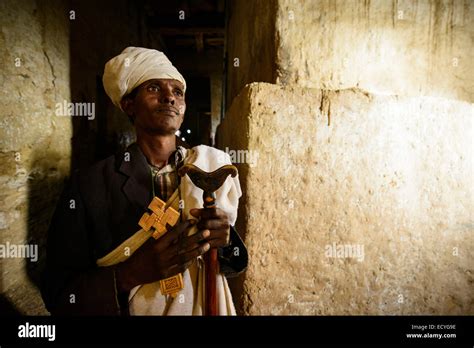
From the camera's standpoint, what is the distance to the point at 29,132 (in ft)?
5.87

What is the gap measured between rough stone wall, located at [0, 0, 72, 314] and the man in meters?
0.59

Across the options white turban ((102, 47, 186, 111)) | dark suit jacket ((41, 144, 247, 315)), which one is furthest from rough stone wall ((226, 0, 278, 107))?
dark suit jacket ((41, 144, 247, 315))

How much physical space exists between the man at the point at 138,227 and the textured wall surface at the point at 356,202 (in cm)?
20

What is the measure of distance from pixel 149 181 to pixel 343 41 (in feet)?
4.55

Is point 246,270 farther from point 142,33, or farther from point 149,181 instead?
point 142,33

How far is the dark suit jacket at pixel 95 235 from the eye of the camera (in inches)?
50.5

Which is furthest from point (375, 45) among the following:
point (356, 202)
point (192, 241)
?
point (192, 241)

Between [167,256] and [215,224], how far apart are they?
0.28m

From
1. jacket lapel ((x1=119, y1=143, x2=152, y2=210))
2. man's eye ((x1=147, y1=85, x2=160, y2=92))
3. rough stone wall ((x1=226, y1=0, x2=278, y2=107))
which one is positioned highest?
rough stone wall ((x1=226, y1=0, x2=278, y2=107))

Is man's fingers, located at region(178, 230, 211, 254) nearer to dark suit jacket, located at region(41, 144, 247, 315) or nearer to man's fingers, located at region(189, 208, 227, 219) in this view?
man's fingers, located at region(189, 208, 227, 219)

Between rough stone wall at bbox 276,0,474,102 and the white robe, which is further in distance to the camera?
rough stone wall at bbox 276,0,474,102

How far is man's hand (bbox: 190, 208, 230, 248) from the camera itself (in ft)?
4.06

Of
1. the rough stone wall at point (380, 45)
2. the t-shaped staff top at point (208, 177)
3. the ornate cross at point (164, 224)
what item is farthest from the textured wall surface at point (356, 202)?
the ornate cross at point (164, 224)

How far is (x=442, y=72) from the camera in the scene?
5.14 feet
